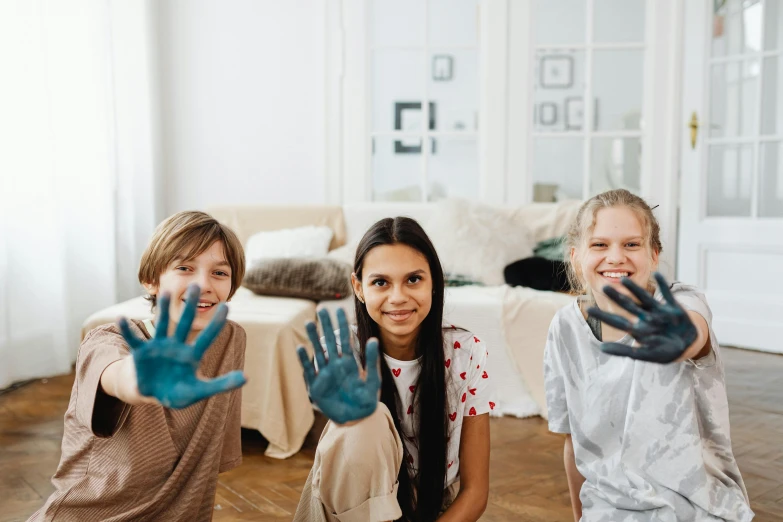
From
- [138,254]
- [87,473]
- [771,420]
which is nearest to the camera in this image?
[87,473]

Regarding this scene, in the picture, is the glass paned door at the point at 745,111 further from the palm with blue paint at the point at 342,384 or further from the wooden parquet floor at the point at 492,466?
the palm with blue paint at the point at 342,384

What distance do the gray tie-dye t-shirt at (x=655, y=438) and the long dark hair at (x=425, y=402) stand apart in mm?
259

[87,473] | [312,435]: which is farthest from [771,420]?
[87,473]

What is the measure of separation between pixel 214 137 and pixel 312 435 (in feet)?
7.93

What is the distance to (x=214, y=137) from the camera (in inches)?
176

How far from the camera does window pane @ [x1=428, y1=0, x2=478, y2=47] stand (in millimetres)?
4254

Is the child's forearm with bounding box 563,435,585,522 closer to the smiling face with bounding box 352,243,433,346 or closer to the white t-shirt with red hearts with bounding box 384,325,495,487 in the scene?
the white t-shirt with red hearts with bounding box 384,325,495,487

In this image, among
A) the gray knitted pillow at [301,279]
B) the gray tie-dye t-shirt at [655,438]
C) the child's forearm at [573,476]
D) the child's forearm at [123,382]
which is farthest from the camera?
the gray knitted pillow at [301,279]

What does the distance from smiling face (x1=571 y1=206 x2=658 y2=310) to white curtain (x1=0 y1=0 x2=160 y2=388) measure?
101 inches

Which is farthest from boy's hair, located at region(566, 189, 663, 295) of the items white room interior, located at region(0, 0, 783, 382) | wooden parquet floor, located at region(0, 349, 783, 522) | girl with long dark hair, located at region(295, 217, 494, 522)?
white room interior, located at region(0, 0, 783, 382)

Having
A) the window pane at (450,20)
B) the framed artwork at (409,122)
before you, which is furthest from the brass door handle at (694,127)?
the framed artwork at (409,122)

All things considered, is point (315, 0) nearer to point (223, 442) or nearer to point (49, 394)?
point (49, 394)

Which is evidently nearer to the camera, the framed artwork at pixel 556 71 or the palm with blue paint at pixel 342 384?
the palm with blue paint at pixel 342 384

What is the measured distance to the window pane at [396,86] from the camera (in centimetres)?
427
